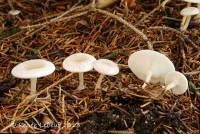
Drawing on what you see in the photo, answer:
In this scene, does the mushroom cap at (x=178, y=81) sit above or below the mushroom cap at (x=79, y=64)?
below

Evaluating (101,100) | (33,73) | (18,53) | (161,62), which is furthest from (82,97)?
(18,53)

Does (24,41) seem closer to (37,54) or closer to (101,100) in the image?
(37,54)

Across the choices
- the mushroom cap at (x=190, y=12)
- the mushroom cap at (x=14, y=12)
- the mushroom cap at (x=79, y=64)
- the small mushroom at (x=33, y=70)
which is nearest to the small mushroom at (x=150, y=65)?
the mushroom cap at (x=79, y=64)

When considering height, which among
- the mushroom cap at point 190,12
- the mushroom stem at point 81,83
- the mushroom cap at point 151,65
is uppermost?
the mushroom cap at point 190,12

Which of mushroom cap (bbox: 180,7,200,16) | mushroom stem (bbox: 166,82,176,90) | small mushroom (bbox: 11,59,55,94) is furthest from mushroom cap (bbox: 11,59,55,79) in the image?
mushroom cap (bbox: 180,7,200,16)

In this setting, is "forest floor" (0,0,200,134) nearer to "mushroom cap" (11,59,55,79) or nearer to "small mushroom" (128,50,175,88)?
"small mushroom" (128,50,175,88)

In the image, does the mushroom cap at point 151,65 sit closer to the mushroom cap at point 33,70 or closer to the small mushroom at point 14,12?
the mushroom cap at point 33,70

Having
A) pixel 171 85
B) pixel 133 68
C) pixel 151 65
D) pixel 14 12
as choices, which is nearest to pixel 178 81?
pixel 171 85
